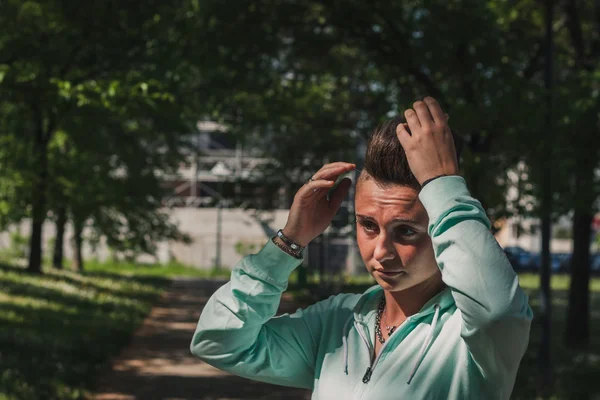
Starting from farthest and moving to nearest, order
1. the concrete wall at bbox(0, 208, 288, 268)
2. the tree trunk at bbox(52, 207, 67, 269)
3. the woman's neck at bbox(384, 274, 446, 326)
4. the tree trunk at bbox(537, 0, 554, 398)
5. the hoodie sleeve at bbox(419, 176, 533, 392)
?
the concrete wall at bbox(0, 208, 288, 268) → the tree trunk at bbox(52, 207, 67, 269) → the tree trunk at bbox(537, 0, 554, 398) → the woman's neck at bbox(384, 274, 446, 326) → the hoodie sleeve at bbox(419, 176, 533, 392)

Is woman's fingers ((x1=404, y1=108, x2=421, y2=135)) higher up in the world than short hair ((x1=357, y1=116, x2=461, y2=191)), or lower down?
higher up

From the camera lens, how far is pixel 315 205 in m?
2.39

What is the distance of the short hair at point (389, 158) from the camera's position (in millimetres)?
2221

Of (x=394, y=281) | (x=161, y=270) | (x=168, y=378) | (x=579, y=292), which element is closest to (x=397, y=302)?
(x=394, y=281)

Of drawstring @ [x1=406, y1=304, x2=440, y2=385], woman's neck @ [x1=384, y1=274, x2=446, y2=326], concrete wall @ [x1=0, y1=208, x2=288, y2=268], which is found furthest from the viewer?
concrete wall @ [x1=0, y1=208, x2=288, y2=268]

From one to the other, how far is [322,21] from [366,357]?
1111 cm

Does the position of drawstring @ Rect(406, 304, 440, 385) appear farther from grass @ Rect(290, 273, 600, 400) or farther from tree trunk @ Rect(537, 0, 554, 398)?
tree trunk @ Rect(537, 0, 554, 398)

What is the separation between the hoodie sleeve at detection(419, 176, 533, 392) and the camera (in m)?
1.91

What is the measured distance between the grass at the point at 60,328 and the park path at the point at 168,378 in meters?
0.24

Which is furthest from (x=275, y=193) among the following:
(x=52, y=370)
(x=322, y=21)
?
(x=52, y=370)

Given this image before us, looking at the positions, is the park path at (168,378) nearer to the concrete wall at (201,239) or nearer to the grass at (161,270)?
the grass at (161,270)

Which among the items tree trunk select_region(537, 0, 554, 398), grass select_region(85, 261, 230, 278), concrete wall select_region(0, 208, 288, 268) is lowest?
grass select_region(85, 261, 230, 278)

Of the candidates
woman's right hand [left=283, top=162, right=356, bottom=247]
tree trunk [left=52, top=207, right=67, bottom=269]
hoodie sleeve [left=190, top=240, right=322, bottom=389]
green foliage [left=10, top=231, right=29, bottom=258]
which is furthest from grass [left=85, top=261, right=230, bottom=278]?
woman's right hand [left=283, top=162, right=356, bottom=247]

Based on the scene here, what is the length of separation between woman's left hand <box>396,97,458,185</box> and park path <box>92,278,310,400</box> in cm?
859
